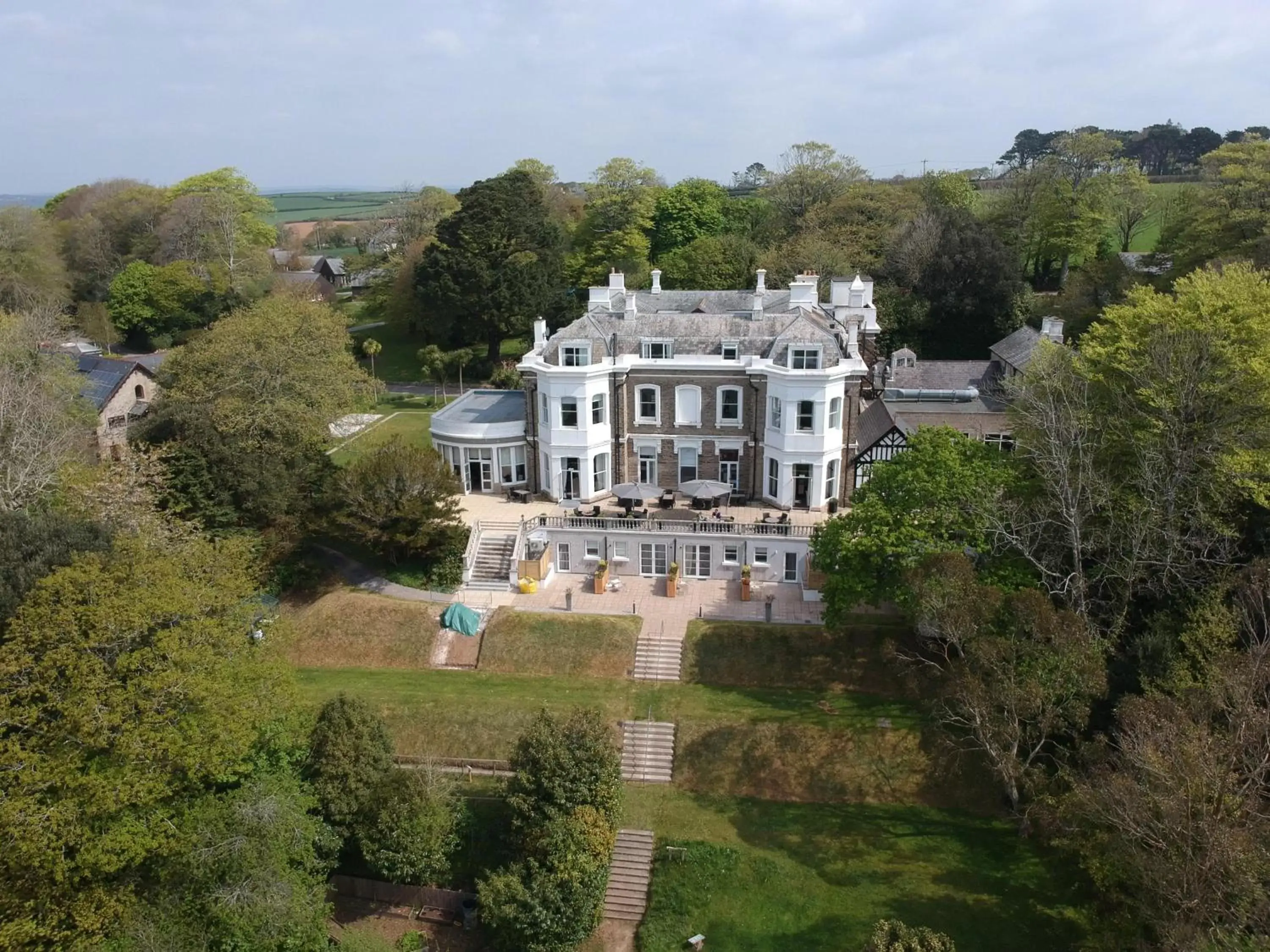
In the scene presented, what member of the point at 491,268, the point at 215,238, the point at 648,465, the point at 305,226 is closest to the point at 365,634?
the point at 648,465

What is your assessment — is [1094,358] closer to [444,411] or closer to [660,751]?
[660,751]

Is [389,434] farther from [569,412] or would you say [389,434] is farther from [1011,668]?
[1011,668]

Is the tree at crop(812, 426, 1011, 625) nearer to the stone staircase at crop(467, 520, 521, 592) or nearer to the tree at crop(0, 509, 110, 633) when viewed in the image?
the stone staircase at crop(467, 520, 521, 592)

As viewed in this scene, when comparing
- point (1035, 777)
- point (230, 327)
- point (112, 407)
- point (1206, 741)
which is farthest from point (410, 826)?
point (112, 407)

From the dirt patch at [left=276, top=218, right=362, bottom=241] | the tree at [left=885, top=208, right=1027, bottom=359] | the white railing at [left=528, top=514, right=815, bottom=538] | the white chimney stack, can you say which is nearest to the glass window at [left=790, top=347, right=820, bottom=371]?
the white chimney stack

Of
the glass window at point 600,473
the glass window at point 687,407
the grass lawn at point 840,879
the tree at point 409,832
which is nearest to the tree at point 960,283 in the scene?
the glass window at point 687,407

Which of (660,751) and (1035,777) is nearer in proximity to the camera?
(1035,777)
